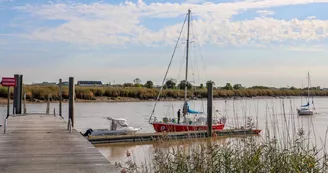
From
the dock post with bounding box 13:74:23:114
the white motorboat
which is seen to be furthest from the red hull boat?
the dock post with bounding box 13:74:23:114

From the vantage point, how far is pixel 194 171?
6.88 metres

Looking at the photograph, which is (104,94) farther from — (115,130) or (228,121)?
(228,121)

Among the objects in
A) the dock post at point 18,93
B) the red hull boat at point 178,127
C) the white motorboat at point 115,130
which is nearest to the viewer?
the dock post at point 18,93

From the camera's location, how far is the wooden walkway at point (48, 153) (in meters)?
7.79

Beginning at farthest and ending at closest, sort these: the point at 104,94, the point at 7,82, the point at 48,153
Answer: the point at 104,94 → the point at 7,82 → the point at 48,153

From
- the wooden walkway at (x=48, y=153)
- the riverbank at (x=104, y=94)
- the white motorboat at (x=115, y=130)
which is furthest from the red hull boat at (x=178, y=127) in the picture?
the riverbank at (x=104, y=94)

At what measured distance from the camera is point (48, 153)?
9406mm

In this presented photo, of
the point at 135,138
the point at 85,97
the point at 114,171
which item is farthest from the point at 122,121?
the point at 85,97

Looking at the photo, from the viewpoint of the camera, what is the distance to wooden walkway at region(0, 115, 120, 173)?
25.6 feet

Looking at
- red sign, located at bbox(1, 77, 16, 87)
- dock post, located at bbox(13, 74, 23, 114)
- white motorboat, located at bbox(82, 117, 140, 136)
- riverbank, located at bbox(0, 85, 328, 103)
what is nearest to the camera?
red sign, located at bbox(1, 77, 16, 87)

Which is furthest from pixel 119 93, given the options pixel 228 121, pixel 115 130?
pixel 228 121

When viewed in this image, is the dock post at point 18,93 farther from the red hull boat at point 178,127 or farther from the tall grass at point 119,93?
the tall grass at point 119,93

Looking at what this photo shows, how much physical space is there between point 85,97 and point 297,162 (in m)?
64.0

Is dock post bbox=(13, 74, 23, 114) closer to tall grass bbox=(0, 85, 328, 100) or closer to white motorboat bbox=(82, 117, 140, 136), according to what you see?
white motorboat bbox=(82, 117, 140, 136)
